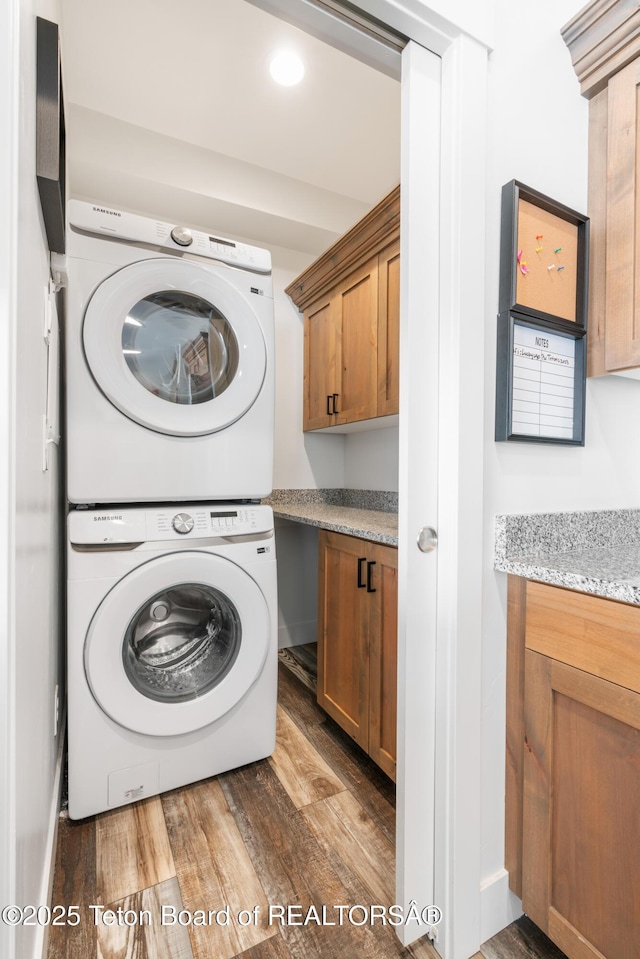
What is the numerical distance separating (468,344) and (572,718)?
0.79 meters

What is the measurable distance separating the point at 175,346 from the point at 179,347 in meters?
0.01

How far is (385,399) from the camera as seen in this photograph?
6.05 ft

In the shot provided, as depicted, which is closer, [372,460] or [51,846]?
[51,846]

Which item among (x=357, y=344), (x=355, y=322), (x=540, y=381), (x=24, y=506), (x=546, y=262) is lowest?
(x=24, y=506)

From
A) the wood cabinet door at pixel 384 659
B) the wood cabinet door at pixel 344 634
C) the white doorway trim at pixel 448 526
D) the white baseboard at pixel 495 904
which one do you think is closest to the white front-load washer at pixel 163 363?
the wood cabinet door at pixel 344 634

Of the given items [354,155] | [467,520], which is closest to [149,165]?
[354,155]

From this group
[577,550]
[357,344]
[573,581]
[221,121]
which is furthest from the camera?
[357,344]

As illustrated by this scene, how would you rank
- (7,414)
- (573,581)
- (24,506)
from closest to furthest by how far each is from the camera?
(7,414) → (24,506) → (573,581)

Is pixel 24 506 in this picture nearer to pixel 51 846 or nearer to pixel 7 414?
pixel 7 414

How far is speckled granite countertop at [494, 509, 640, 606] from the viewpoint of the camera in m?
0.82

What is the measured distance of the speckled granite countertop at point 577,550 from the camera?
0.82 m

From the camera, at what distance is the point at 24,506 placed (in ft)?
2.18

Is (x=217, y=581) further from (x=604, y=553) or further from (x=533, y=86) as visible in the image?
(x=533, y=86)

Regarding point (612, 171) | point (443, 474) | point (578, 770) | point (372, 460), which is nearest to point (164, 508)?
point (443, 474)
